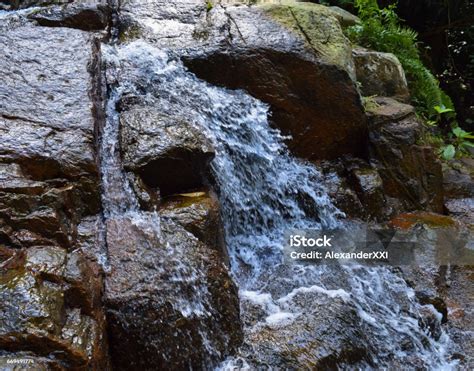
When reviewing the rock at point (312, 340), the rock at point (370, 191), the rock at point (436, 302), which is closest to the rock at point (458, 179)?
the rock at point (370, 191)

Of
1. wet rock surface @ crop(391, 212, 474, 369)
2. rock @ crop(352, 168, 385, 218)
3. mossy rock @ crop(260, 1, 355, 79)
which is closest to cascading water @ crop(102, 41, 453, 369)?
wet rock surface @ crop(391, 212, 474, 369)

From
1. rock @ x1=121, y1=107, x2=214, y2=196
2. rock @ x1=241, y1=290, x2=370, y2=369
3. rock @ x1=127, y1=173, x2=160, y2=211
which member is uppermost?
rock @ x1=121, y1=107, x2=214, y2=196

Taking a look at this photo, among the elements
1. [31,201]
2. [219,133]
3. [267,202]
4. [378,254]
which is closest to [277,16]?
[219,133]

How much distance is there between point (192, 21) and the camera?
18.1 feet

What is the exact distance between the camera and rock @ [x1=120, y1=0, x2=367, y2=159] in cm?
495

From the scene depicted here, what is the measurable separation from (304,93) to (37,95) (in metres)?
2.80

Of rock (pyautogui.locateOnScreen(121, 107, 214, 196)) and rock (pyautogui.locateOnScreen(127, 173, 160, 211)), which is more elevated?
rock (pyautogui.locateOnScreen(121, 107, 214, 196))

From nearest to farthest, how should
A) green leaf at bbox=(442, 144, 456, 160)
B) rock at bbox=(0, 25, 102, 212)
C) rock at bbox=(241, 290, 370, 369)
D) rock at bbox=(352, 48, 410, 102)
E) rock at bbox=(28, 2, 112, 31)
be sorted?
rock at bbox=(241, 290, 370, 369) → rock at bbox=(0, 25, 102, 212) → rock at bbox=(28, 2, 112, 31) → rock at bbox=(352, 48, 410, 102) → green leaf at bbox=(442, 144, 456, 160)

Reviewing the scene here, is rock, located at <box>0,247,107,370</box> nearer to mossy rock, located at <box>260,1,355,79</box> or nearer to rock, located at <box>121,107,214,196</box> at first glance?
rock, located at <box>121,107,214,196</box>

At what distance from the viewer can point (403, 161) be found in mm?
5363

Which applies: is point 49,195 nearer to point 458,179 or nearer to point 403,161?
point 403,161

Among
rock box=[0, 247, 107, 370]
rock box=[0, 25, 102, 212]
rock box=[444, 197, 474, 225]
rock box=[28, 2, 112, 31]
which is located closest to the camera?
rock box=[0, 247, 107, 370]

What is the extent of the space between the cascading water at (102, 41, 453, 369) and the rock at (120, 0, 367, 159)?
188mm

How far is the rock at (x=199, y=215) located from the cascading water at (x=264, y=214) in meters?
0.30
